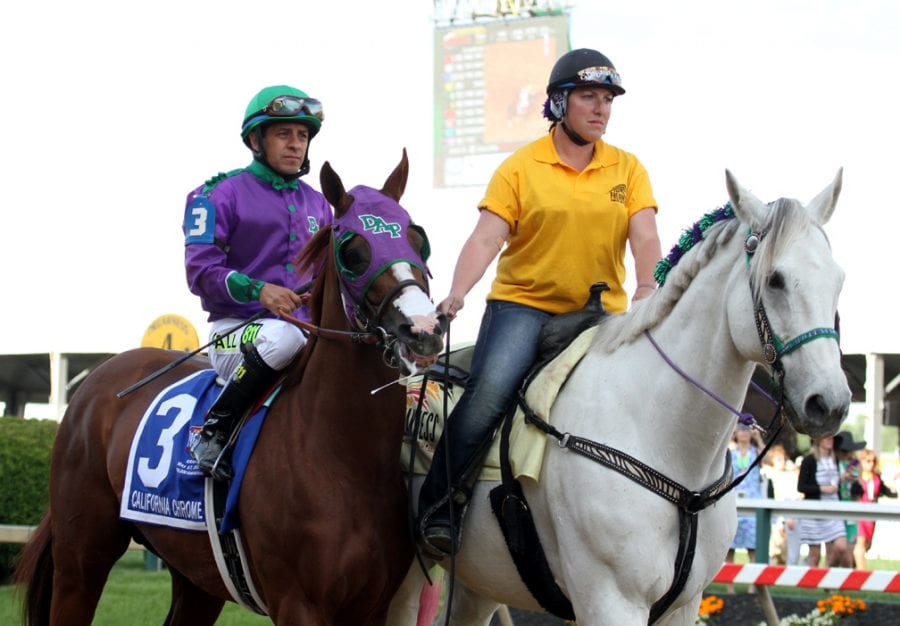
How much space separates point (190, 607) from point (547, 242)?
8.62 ft

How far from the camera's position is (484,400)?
15.5ft

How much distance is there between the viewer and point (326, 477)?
4.38 m

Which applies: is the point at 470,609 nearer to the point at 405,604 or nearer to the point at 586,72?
the point at 405,604

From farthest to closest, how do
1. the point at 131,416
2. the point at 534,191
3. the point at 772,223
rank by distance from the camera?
the point at 131,416, the point at 534,191, the point at 772,223

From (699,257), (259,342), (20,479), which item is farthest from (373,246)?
(20,479)

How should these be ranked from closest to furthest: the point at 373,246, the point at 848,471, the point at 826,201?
the point at 826,201 → the point at 373,246 → the point at 848,471

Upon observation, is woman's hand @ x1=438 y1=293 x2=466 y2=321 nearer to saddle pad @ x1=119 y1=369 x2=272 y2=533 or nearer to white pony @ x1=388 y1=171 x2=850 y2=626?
white pony @ x1=388 y1=171 x2=850 y2=626

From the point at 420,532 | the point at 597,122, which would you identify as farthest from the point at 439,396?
the point at 597,122

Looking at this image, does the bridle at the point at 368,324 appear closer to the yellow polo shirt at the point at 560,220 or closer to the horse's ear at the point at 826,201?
the yellow polo shirt at the point at 560,220

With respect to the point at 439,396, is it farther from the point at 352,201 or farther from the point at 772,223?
the point at 772,223

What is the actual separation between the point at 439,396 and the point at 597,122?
4.64ft

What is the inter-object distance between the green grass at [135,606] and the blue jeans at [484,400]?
4824 millimetres

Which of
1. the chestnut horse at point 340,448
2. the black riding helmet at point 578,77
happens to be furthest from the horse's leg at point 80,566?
the black riding helmet at point 578,77

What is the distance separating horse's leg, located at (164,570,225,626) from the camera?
5.71 m
